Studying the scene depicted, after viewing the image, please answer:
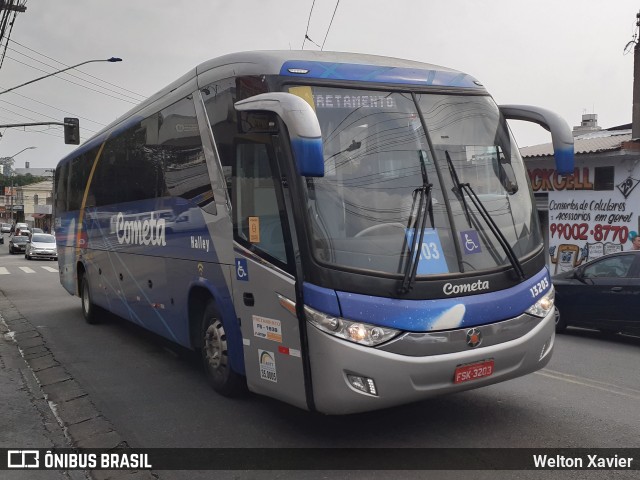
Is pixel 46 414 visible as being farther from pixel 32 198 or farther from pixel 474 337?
pixel 32 198

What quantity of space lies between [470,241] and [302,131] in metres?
1.59

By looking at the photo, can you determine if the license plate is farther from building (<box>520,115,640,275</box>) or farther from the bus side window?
building (<box>520,115,640,275</box>)

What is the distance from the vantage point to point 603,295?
10.1 meters

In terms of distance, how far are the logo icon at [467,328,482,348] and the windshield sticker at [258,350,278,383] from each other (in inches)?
59.8

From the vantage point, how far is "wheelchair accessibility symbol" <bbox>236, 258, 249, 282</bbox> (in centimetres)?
556

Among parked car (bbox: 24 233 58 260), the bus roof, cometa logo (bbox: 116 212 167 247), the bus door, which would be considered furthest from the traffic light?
the bus door

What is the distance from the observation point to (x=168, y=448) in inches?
206

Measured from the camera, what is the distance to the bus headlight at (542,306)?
524 centimetres

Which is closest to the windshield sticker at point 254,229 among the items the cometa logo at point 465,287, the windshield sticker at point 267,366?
the windshield sticker at point 267,366

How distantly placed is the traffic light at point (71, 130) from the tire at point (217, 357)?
19.7 meters

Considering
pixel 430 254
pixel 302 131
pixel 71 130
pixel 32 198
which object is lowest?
pixel 430 254

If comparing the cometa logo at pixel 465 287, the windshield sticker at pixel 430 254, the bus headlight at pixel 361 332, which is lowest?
the bus headlight at pixel 361 332

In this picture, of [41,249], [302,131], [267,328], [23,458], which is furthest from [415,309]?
[41,249]

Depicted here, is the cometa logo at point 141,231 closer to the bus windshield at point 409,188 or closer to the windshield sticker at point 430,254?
the bus windshield at point 409,188
